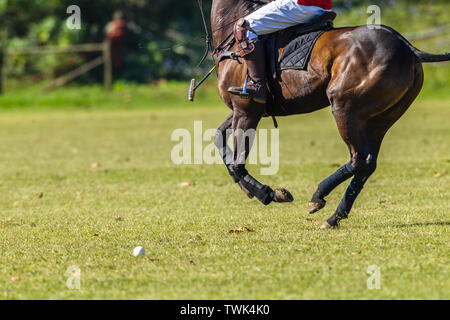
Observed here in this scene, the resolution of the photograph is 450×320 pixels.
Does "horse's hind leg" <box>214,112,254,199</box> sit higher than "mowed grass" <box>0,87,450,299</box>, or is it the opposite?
"horse's hind leg" <box>214,112,254,199</box>

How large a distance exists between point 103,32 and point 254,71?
26246 mm

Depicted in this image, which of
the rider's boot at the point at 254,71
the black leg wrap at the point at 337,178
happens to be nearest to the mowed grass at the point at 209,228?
the black leg wrap at the point at 337,178

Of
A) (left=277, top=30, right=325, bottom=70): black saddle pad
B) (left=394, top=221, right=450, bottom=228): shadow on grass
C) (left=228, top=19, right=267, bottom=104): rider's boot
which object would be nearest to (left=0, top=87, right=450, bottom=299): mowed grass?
(left=394, top=221, right=450, bottom=228): shadow on grass

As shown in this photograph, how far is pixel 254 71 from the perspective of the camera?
774 centimetres

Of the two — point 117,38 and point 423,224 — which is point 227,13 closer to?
point 423,224

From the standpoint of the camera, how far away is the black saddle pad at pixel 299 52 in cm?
749

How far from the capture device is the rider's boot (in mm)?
7707

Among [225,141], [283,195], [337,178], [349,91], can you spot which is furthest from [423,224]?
[225,141]

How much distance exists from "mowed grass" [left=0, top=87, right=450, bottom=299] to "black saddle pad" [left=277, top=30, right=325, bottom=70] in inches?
63.6

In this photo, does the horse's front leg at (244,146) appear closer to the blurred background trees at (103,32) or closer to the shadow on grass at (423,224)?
the shadow on grass at (423,224)

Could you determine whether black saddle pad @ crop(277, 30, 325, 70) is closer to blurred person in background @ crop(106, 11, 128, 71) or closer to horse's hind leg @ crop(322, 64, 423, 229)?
horse's hind leg @ crop(322, 64, 423, 229)

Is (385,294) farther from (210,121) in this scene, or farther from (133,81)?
(133,81)

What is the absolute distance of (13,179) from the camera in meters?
12.0
